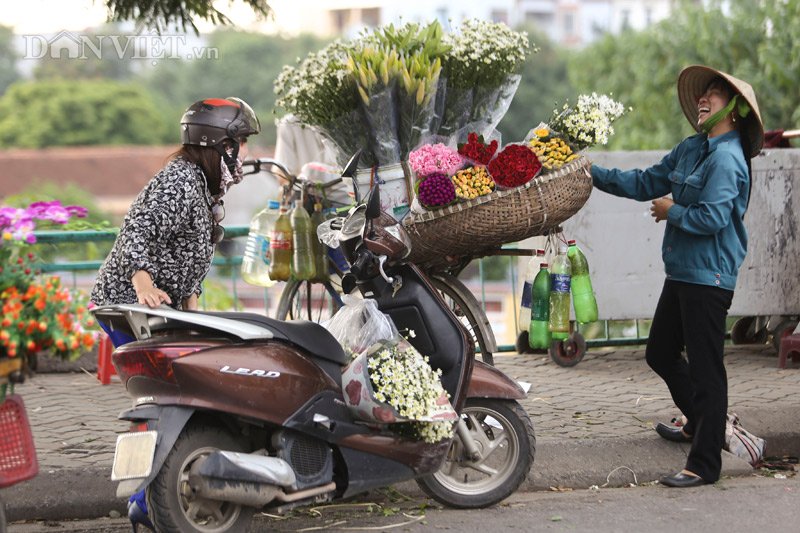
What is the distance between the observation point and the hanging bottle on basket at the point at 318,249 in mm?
6820

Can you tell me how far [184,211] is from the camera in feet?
16.1

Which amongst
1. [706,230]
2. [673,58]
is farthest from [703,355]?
[673,58]

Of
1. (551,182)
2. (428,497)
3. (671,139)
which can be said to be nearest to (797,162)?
(551,182)

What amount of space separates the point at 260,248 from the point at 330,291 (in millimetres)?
493

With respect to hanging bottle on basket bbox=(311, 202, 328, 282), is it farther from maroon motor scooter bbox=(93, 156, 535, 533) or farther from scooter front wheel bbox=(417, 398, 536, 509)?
scooter front wheel bbox=(417, 398, 536, 509)

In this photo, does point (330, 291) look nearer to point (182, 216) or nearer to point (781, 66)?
point (182, 216)

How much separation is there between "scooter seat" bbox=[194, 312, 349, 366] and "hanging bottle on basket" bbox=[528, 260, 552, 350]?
1501 millimetres

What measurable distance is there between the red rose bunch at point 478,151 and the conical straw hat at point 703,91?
3.27ft

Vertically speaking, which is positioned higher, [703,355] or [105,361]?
[703,355]

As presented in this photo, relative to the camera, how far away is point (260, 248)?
23.5 feet

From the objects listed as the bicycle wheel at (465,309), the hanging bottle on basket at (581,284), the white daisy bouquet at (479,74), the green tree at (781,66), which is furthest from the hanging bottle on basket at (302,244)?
the green tree at (781,66)

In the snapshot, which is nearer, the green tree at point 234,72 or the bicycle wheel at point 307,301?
the bicycle wheel at point 307,301

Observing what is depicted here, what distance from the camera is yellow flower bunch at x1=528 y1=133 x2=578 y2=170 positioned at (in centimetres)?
566

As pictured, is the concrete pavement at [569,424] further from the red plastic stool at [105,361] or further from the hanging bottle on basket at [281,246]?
the hanging bottle on basket at [281,246]
